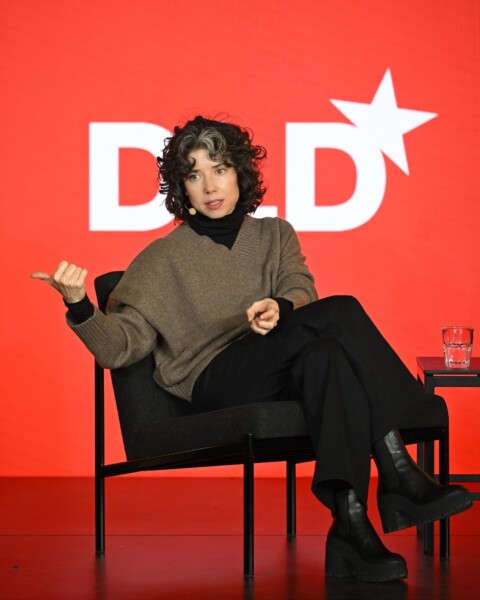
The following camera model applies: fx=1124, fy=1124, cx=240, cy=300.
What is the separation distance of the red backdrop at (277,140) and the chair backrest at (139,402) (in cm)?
175

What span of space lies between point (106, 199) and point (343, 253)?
1.00 m

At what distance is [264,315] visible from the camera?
2623 mm

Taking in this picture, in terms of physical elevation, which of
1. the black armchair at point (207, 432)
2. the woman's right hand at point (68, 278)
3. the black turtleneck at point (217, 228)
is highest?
the black turtleneck at point (217, 228)

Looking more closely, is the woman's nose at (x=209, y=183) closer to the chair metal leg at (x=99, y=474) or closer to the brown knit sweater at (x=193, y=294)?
the brown knit sweater at (x=193, y=294)

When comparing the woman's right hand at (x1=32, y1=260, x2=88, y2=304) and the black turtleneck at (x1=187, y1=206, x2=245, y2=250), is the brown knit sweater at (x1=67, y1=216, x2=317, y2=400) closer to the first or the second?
the black turtleneck at (x1=187, y1=206, x2=245, y2=250)

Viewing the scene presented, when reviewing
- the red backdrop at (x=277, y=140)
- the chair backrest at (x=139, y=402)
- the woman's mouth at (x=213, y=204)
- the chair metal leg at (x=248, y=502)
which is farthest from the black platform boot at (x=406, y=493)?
the red backdrop at (x=277, y=140)

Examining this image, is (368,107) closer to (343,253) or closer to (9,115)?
(343,253)

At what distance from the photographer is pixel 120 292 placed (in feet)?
9.59

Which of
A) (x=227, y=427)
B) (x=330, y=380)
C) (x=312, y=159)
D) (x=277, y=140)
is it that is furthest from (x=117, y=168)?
(x=330, y=380)

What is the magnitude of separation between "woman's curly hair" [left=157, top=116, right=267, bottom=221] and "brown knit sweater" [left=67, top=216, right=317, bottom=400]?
82 millimetres

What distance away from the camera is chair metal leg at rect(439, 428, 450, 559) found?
9.08 ft

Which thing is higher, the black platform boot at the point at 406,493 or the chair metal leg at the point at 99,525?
the black platform boot at the point at 406,493

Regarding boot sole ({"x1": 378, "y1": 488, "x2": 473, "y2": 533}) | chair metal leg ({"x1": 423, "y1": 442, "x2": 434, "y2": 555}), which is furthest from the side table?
boot sole ({"x1": 378, "y1": 488, "x2": 473, "y2": 533})

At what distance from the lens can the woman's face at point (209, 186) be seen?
303 cm
